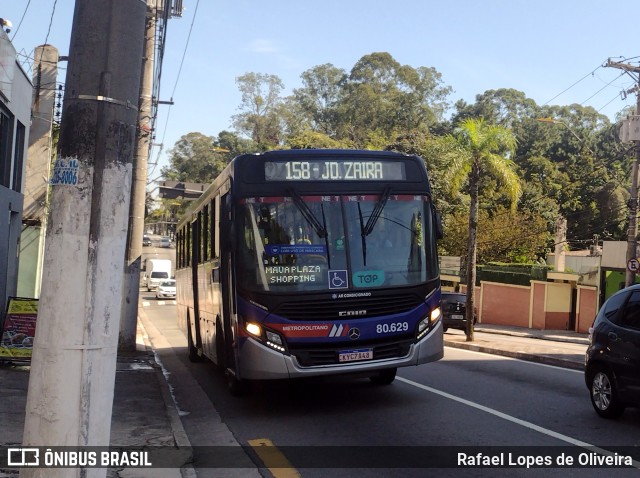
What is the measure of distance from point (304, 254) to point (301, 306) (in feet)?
2.11

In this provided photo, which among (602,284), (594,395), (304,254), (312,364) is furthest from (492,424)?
(602,284)

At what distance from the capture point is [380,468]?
6.67 metres

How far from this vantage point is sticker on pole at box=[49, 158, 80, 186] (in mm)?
4172

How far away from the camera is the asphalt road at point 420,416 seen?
295 inches

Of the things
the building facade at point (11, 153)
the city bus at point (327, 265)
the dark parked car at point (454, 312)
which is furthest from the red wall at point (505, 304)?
the city bus at point (327, 265)

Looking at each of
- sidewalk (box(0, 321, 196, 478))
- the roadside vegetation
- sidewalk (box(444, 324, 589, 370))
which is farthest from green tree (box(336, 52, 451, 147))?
sidewalk (box(0, 321, 196, 478))

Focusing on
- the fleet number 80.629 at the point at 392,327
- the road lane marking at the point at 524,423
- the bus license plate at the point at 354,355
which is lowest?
the road lane marking at the point at 524,423

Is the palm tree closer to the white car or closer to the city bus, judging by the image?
the city bus

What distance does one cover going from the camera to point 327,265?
9062 millimetres

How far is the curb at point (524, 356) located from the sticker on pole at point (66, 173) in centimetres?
1342

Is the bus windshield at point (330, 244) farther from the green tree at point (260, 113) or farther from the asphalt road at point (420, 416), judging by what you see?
the green tree at point (260, 113)

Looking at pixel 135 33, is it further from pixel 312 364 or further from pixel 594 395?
pixel 594 395

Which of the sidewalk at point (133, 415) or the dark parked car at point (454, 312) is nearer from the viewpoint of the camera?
the sidewalk at point (133, 415)

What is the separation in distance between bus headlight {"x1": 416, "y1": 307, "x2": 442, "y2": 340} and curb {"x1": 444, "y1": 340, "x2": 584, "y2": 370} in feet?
23.3
